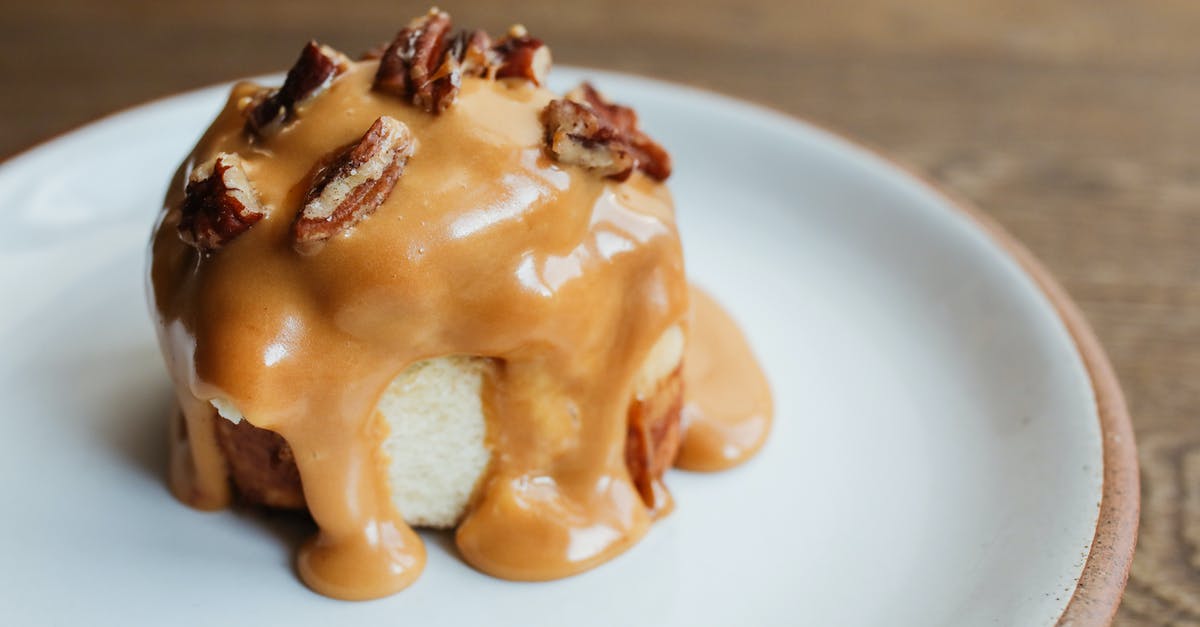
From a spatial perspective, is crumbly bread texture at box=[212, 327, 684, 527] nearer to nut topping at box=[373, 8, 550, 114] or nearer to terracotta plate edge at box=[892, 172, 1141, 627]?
nut topping at box=[373, 8, 550, 114]

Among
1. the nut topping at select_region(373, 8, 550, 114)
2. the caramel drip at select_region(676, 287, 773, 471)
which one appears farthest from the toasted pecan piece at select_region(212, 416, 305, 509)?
the caramel drip at select_region(676, 287, 773, 471)

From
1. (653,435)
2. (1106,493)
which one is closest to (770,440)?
(653,435)

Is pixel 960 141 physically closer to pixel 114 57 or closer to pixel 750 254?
pixel 750 254

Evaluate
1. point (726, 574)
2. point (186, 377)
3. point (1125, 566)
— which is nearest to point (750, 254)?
point (726, 574)

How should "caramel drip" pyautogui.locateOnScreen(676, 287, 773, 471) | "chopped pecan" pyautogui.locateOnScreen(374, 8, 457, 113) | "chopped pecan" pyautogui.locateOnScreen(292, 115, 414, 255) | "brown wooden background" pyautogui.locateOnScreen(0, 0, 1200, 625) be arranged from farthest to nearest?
1. "brown wooden background" pyautogui.locateOnScreen(0, 0, 1200, 625)
2. "caramel drip" pyautogui.locateOnScreen(676, 287, 773, 471)
3. "chopped pecan" pyautogui.locateOnScreen(374, 8, 457, 113)
4. "chopped pecan" pyautogui.locateOnScreen(292, 115, 414, 255)

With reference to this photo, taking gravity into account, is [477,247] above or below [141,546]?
above

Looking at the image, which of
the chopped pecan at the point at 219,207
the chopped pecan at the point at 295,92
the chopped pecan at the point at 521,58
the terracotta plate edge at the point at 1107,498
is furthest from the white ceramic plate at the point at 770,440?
the chopped pecan at the point at 521,58

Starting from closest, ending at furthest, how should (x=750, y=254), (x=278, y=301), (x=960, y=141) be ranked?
1. (x=278, y=301)
2. (x=750, y=254)
3. (x=960, y=141)
